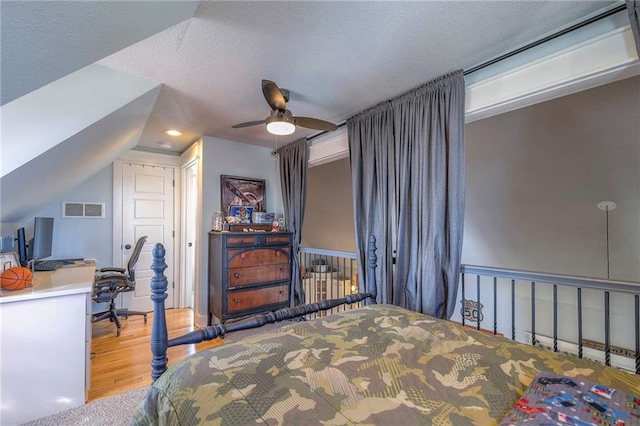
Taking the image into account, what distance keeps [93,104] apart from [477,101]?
2722mm

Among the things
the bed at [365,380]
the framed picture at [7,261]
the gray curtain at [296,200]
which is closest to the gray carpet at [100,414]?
the bed at [365,380]

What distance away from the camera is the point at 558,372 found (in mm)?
989

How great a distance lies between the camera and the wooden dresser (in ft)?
10.3

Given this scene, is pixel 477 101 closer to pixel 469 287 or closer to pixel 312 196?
pixel 469 287

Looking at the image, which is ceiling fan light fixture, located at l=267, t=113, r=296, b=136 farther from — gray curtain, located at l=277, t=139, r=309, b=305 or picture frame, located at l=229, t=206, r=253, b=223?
picture frame, located at l=229, t=206, r=253, b=223

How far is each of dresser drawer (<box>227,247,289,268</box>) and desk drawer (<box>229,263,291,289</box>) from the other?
0.05 metres

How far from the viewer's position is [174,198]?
438 centimetres

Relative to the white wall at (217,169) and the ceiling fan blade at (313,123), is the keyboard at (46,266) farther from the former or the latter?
the ceiling fan blade at (313,123)

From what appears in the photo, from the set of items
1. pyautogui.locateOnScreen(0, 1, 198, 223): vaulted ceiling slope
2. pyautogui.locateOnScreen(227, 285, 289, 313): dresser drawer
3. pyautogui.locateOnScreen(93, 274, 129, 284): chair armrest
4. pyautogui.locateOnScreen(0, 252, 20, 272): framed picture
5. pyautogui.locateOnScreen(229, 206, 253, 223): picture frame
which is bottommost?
pyautogui.locateOnScreen(227, 285, 289, 313): dresser drawer

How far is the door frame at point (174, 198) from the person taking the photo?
3924 mm

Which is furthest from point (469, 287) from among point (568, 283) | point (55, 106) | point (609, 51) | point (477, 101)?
point (55, 106)

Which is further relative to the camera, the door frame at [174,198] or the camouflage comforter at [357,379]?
the door frame at [174,198]

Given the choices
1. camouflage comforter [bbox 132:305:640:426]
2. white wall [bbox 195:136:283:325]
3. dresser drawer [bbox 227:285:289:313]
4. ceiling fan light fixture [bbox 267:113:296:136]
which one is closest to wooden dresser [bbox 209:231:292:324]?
dresser drawer [bbox 227:285:289:313]

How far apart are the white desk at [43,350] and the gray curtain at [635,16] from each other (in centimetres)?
351
